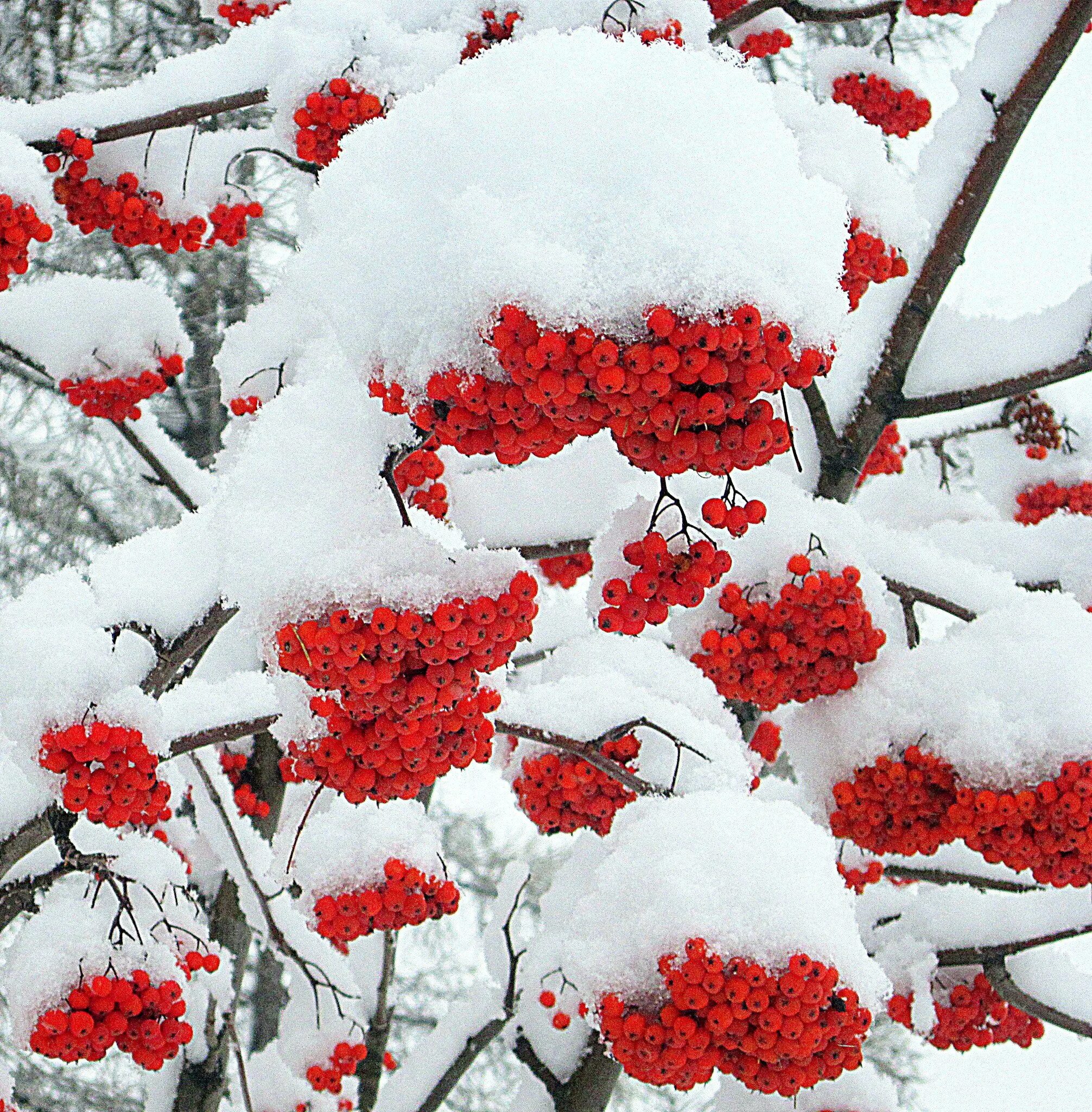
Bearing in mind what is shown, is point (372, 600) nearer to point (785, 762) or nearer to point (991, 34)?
point (991, 34)

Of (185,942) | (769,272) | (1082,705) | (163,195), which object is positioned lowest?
(185,942)

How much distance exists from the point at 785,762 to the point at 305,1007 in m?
3.52

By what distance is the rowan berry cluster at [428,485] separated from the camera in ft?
8.09

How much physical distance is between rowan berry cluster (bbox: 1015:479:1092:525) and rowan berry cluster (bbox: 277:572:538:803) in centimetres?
386

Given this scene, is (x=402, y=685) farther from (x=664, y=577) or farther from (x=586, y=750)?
(x=586, y=750)

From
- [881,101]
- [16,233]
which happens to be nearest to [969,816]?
[881,101]

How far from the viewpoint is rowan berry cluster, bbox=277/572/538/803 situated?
163cm

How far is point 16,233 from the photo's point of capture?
2857 millimetres

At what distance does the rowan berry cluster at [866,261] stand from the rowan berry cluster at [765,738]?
6.18ft

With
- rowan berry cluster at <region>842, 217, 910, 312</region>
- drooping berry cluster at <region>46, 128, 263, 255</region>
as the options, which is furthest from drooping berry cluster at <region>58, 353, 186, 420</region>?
rowan berry cluster at <region>842, 217, 910, 312</region>

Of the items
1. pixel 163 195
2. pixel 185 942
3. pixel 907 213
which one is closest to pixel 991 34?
pixel 907 213

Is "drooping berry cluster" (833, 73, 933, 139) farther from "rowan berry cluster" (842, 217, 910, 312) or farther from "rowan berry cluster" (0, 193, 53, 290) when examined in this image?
"rowan berry cluster" (0, 193, 53, 290)

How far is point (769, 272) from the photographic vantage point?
151 cm

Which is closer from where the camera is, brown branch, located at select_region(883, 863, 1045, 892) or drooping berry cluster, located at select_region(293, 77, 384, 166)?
drooping berry cluster, located at select_region(293, 77, 384, 166)
